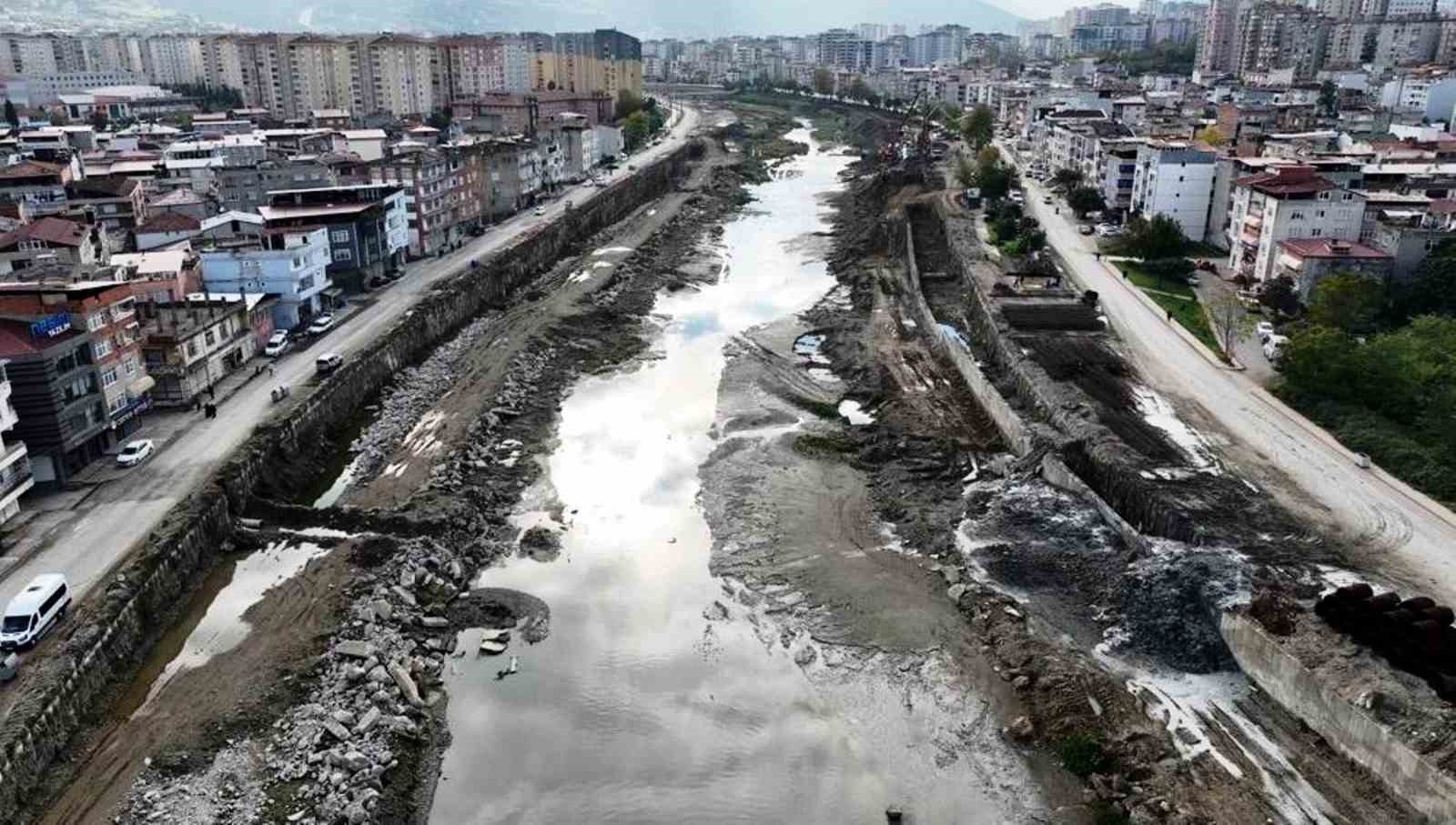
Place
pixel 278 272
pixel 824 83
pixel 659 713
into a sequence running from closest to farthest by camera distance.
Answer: pixel 659 713
pixel 278 272
pixel 824 83

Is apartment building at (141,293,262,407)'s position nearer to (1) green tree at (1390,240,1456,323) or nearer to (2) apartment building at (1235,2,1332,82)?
(1) green tree at (1390,240,1456,323)

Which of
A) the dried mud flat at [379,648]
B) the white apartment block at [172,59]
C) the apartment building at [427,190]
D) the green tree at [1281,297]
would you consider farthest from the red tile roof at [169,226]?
the white apartment block at [172,59]

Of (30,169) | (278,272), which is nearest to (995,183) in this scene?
(278,272)

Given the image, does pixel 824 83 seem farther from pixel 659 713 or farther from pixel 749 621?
pixel 659 713

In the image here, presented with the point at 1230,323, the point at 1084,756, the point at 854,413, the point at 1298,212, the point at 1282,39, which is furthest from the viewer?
the point at 1282,39

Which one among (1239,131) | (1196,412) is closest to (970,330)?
(1196,412)

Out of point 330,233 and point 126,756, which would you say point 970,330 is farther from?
point 126,756

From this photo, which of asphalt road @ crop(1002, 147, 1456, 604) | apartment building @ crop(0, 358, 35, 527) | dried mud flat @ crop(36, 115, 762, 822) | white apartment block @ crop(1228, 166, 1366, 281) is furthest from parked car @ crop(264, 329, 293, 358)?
white apartment block @ crop(1228, 166, 1366, 281)
